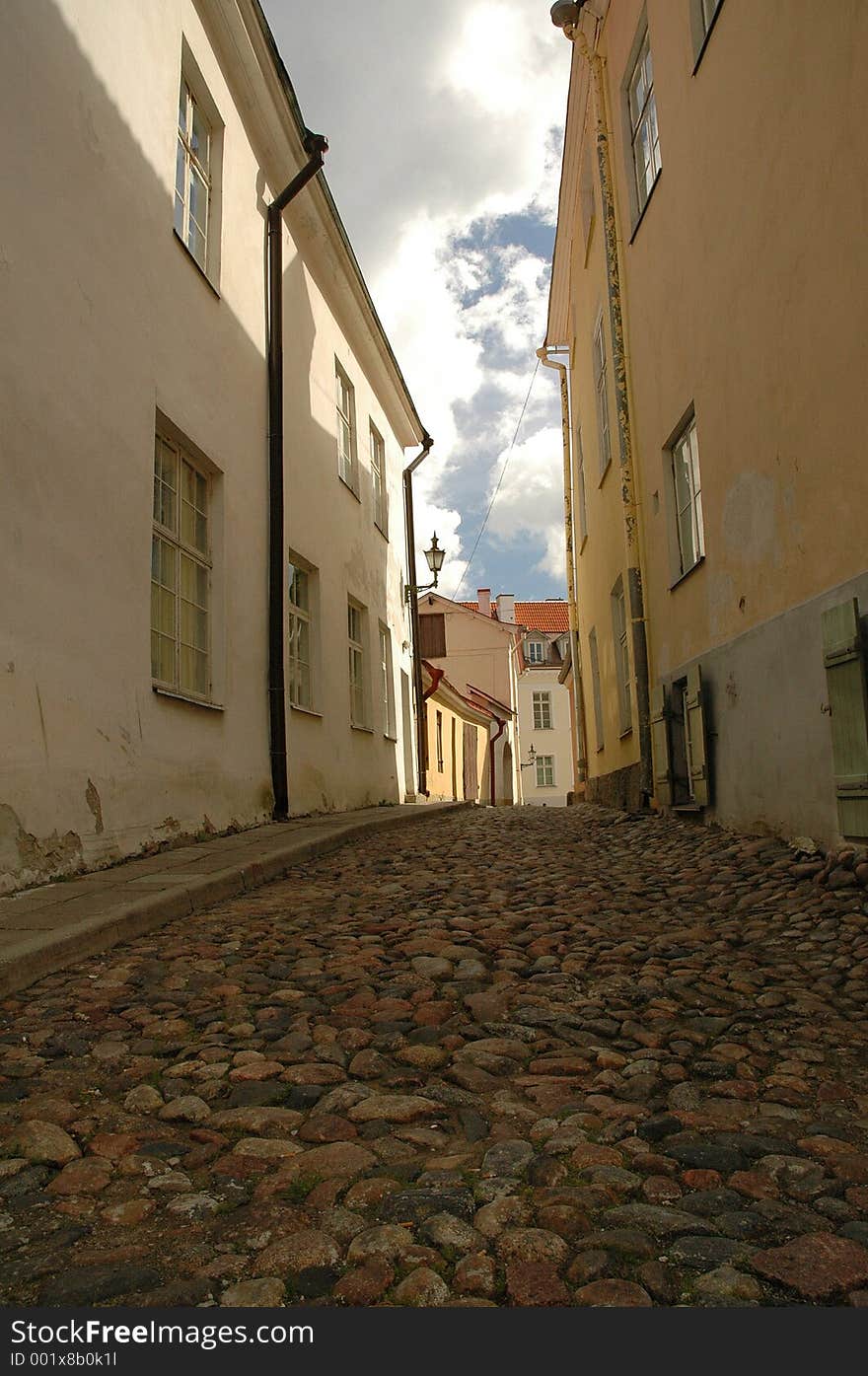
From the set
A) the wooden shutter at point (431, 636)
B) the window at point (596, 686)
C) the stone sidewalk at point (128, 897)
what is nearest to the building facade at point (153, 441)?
the stone sidewalk at point (128, 897)

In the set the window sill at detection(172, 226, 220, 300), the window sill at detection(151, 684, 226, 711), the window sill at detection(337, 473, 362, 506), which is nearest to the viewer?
the window sill at detection(151, 684, 226, 711)

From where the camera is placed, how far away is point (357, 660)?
1261cm

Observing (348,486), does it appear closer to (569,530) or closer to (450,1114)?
(569,530)

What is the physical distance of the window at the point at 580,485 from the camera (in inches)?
579

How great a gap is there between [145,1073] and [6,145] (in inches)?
168

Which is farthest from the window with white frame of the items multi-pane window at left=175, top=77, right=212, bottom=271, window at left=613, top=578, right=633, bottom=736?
window at left=613, top=578, right=633, bottom=736

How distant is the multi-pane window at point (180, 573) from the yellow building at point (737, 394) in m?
3.57

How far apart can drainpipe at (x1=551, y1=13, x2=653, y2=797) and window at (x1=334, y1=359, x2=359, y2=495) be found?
11.9ft

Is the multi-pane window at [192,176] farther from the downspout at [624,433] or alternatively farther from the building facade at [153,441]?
the downspout at [624,433]

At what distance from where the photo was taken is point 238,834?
7281 mm

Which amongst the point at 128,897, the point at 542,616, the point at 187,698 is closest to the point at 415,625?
the point at 187,698

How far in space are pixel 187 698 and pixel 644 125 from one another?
22.7ft

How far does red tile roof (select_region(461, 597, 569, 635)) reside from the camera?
162 feet

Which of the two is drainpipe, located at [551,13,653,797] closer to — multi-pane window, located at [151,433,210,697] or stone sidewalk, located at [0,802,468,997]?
stone sidewalk, located at [0,802,468,997]
